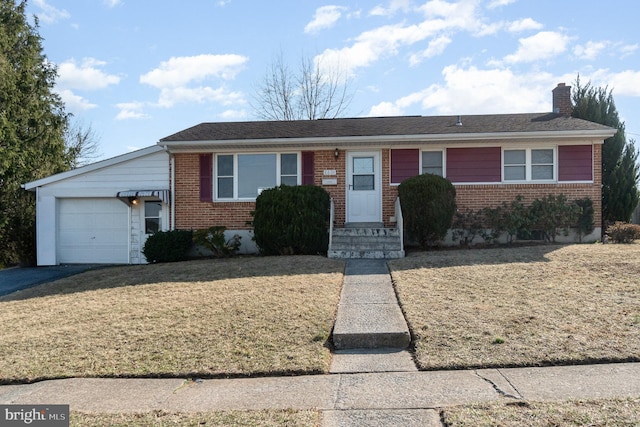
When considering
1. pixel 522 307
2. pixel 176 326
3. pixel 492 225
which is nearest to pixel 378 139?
pixel 492 225

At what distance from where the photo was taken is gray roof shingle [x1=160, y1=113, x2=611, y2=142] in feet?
43.9

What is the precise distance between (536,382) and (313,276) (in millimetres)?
5282

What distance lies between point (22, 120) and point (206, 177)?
11.1 m

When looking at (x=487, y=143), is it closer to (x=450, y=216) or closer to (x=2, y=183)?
(x=450, y=216)

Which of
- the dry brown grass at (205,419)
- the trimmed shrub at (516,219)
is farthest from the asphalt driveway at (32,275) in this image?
the trimmed shrub at (516,219)

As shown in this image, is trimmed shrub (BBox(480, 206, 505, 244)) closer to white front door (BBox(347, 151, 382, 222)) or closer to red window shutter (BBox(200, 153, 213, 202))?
white front door (BBox(347, 151, 382, 222))

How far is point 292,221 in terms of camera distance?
39.1 feet

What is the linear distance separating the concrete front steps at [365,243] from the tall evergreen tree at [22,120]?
11.5 metres

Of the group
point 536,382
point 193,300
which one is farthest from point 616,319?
point 193,300

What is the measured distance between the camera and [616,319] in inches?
230

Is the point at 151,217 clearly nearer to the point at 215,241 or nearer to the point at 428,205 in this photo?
the point at 215,241

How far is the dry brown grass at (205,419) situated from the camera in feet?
11.8

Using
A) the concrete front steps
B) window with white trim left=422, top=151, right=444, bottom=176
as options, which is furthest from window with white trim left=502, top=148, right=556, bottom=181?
the concrete front steps

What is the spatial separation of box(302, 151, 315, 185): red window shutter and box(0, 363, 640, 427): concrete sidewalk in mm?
9526
